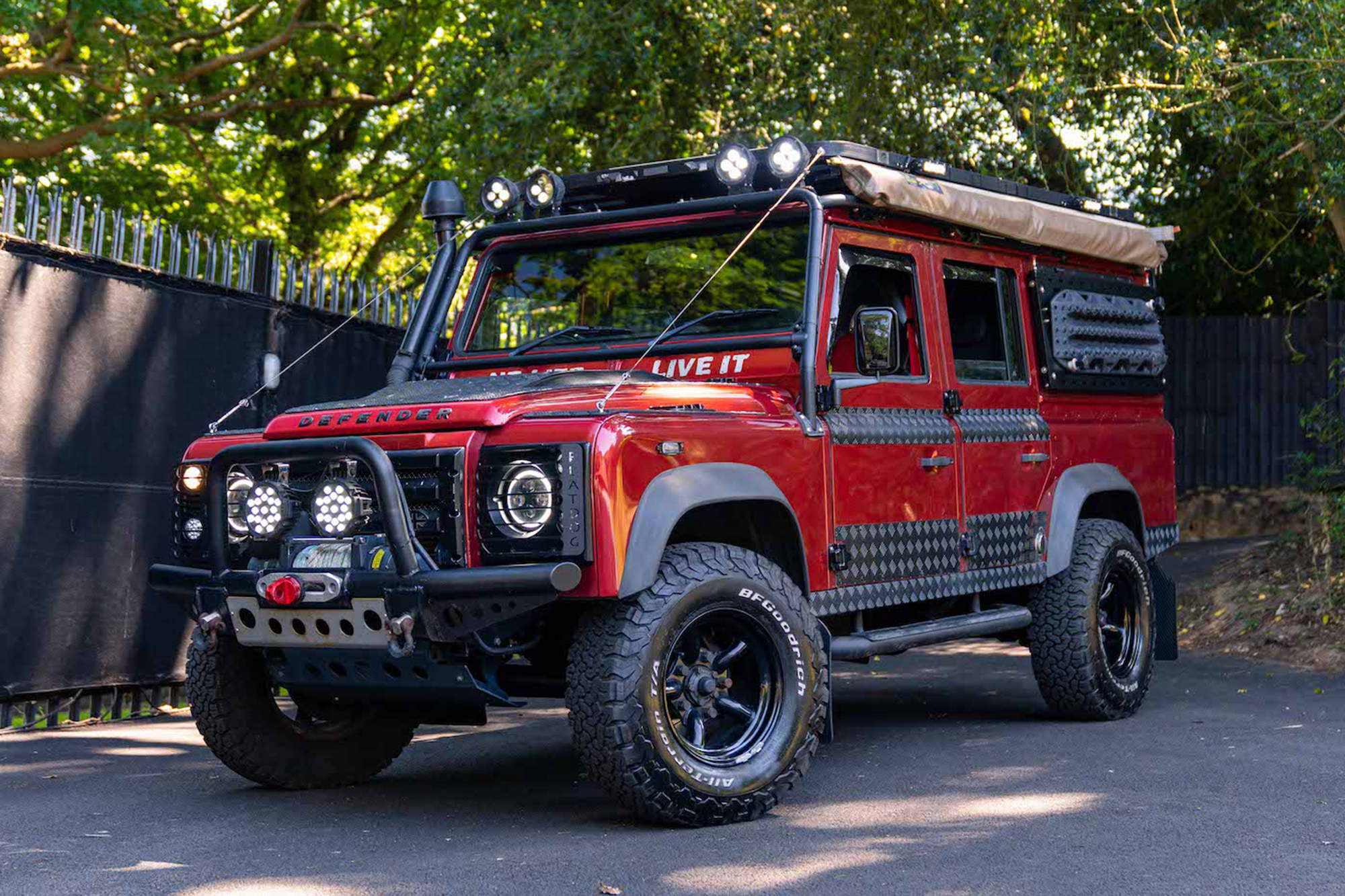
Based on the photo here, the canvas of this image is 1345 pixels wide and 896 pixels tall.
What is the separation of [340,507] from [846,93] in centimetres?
877

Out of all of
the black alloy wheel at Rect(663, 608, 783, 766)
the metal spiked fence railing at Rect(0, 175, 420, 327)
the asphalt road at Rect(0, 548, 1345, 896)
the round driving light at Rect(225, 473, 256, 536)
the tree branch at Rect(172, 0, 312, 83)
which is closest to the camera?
the asphalt road at Rect(0, 548, 1345, 896)

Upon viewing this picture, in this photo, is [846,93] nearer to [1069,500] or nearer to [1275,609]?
[1275,609]

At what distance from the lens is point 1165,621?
873 centimetres

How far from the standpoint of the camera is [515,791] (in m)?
6.48

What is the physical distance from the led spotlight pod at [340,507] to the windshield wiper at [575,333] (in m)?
1.67

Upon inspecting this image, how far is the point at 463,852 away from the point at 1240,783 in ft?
10.4

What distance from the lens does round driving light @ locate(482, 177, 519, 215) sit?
7.38 m

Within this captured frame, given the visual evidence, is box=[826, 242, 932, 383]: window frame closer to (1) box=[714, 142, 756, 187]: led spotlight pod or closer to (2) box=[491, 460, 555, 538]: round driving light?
(1) box=[714, 142, 756, 187]: led spotlight pod

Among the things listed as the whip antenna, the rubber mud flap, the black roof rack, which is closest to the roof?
the black roof rack

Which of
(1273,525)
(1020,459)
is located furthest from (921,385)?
(1273,525)

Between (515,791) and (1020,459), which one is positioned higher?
(1020,459)

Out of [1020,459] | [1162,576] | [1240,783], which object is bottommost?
[1240,783]

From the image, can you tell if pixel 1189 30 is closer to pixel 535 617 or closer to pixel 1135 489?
pixel 1135 489

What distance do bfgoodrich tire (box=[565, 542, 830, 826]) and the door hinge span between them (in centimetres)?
82
